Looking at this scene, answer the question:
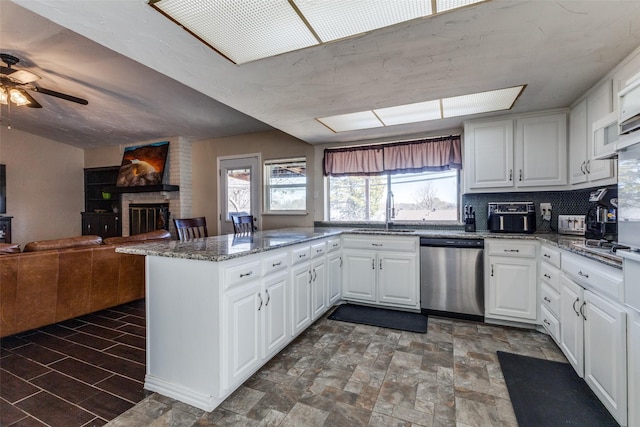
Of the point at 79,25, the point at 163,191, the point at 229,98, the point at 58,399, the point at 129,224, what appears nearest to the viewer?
the point at 79,25

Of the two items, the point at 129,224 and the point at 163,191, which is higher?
the point at 163,191

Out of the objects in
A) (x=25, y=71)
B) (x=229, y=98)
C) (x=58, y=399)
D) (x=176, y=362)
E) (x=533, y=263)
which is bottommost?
(x=58, y=399)

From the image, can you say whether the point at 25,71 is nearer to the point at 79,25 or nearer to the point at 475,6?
the point at 79,25

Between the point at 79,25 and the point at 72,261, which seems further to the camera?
the point at 72,261

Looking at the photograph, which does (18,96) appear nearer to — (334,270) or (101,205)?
(101,205)

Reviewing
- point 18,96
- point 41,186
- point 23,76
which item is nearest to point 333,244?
point 18,96

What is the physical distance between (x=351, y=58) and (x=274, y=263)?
151cm

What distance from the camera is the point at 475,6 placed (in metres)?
1.38

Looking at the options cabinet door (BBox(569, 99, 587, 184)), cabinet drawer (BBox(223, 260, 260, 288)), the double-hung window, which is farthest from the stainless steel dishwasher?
the double-hung window

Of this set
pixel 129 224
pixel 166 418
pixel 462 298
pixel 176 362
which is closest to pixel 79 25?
pixel 176 362

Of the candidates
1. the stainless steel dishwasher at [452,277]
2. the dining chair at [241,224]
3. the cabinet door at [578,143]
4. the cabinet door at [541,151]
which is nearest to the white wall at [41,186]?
the dining chair at [241,224]

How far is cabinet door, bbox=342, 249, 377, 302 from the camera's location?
3270mm

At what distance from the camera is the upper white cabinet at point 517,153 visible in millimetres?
2824

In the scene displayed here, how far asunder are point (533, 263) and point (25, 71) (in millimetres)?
5881
